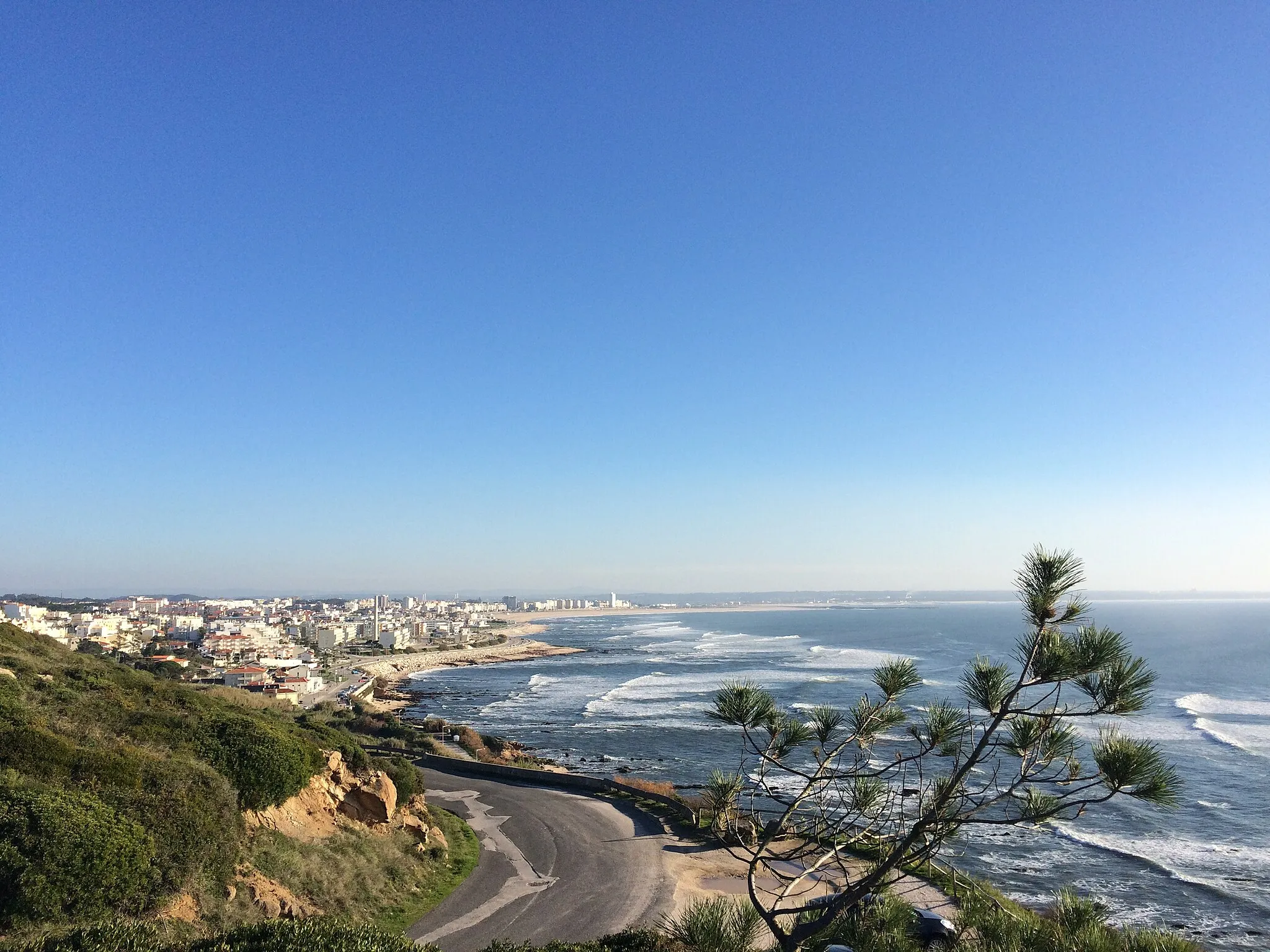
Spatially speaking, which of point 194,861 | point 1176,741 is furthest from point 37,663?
point 1176,741

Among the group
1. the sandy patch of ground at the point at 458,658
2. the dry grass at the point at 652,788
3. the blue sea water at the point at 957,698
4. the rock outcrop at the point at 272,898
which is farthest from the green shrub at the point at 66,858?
the sandy patch of ground at the point at 458,658

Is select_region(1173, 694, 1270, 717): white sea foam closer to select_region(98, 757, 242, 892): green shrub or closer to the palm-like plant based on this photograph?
the palm-like plant

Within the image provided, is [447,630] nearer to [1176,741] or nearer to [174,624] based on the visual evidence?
[174,624]

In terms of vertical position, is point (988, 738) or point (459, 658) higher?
point (988, 738)

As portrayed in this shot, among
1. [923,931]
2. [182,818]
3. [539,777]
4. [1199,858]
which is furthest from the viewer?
[539,777]

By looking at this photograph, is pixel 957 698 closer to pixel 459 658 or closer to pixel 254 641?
pixel 459 658

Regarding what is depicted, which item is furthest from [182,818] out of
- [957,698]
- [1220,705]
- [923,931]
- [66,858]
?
[1220,705]

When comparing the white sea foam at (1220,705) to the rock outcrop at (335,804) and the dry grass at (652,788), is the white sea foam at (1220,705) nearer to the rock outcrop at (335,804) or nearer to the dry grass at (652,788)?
the dry grass at (652,788)
